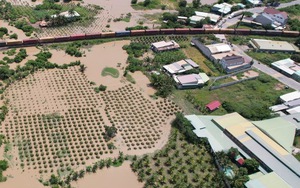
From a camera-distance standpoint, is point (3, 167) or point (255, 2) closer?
point (3, 167)

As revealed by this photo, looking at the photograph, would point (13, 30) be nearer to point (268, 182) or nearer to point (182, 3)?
point (182, 3)

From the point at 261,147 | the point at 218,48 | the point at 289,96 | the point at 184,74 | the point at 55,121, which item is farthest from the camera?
the point at 218,48

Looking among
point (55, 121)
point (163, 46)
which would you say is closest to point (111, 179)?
point (55, 121)

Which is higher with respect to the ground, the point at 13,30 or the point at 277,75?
the point at 277,75

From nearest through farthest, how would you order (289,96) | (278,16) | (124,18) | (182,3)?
(289,96) < (124,18) < (278,16) < (182,3)

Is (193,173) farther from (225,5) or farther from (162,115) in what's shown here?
(225,5)

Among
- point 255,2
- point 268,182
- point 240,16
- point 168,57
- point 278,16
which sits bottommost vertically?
point 168,57

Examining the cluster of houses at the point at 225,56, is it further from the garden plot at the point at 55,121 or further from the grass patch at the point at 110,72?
the garden plot at the point at 55,121

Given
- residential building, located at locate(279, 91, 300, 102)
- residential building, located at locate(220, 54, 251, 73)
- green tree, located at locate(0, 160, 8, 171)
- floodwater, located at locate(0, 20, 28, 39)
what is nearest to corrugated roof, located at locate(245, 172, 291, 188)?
residential building, located at locate(279, 91, 300, 102)

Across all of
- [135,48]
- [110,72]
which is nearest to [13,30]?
[110,72]
